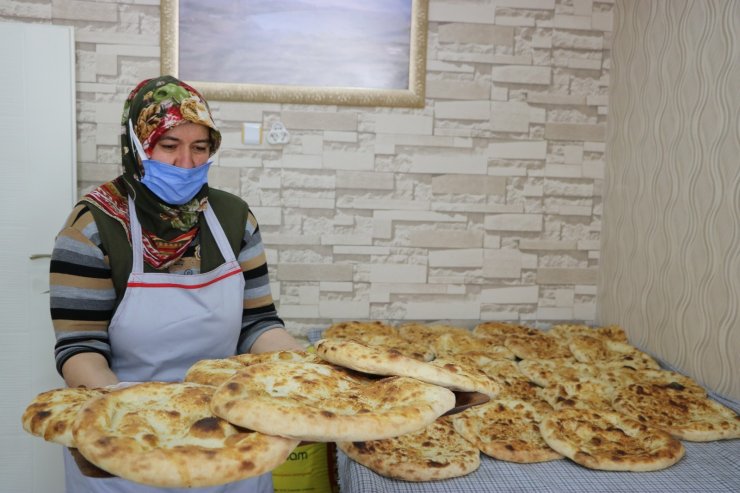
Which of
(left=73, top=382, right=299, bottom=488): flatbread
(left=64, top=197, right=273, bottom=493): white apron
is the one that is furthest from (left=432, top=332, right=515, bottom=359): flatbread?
(left=73, top=382, right=299, bottom=488): flatbread

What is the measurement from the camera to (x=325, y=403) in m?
1.19

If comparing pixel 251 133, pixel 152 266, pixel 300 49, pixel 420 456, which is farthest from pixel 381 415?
pixel 300 49

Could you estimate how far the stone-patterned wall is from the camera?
3139mm

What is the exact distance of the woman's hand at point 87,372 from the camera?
5.40 feet

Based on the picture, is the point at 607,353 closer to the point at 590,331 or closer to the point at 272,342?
the point at 590,331

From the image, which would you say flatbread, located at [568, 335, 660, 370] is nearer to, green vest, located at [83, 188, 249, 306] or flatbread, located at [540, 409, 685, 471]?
flatbread, located at [540, 409, 685, 471]

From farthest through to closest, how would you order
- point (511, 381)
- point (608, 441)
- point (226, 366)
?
point (511, 381)
point (608, 441)
point (226, 366)

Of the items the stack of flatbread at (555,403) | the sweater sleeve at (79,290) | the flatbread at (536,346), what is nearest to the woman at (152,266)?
the sweater sleeve at (79,290)

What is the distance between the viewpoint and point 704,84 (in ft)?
8.16

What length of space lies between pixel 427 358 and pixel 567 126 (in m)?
1.47

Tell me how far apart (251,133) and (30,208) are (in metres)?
1.06

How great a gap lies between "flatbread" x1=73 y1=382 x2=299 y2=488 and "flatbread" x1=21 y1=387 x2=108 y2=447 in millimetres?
56

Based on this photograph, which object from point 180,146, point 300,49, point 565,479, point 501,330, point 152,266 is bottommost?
point 565,479

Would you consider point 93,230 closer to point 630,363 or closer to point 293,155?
point 293,155
